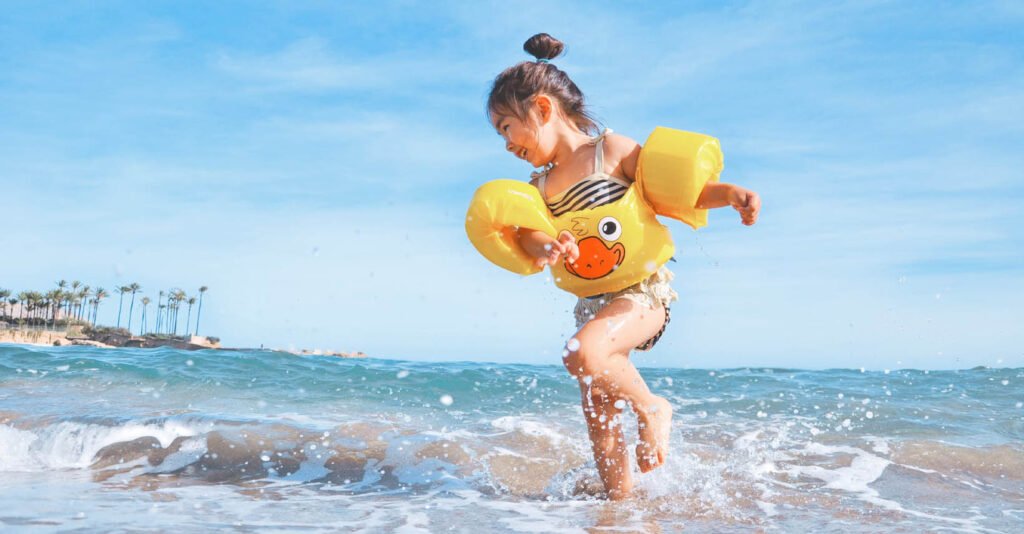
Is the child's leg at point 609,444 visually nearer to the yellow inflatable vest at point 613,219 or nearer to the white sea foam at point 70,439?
the yellow inflatable vest at point 613,219

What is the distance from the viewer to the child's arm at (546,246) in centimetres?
354

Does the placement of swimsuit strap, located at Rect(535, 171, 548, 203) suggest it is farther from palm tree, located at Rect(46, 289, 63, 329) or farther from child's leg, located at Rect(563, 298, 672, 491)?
palm tree, located at Rect(46, 289, 63, 329)

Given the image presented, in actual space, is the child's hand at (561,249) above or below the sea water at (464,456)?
above

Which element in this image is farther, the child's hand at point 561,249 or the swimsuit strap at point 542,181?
the swimsuit strap at point 542,181

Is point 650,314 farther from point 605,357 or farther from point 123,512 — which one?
point 123,512

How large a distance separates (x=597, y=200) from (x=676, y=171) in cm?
38

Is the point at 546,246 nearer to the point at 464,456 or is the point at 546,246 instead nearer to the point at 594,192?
the point at 594,192

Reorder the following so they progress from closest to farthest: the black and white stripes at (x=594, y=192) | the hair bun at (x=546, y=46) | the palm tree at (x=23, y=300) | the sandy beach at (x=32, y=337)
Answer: the black and white stripes at (x=594, y=192), the hair bun at (x=546, y=46), the sandy beach at (x=32, y=337), the palm tree at (x=23, y=300)

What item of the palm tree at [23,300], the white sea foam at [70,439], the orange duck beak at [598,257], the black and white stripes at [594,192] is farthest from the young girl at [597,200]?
the palm tree at [23,300]

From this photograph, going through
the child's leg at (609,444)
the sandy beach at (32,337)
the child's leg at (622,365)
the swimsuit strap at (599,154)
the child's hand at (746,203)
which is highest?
the swimsuit strap at (599,154)

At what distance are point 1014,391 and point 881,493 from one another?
5.97m

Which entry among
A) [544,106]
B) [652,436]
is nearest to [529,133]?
[544,106]

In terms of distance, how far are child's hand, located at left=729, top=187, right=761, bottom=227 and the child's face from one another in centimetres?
91

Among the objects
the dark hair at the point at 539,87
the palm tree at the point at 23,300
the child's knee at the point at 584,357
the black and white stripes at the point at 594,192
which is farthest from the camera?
the palm tree at the point at 23,300
